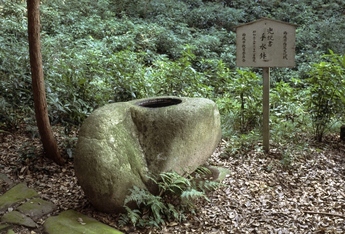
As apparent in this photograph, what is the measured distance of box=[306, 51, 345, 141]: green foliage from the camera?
237 inches

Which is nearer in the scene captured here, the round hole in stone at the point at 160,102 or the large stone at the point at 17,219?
the large stone at the point at 17,219

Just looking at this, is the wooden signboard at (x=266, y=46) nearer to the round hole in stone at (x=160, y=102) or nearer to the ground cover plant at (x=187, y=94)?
the ground cover plant at (x=187, y=94)

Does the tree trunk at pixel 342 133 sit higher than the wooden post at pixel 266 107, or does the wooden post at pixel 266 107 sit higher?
the wooden post at pixel 266 107

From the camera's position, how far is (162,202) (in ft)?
13.4

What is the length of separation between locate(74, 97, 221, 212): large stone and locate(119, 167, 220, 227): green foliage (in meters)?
0.12

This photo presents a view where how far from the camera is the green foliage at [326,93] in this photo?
601cm

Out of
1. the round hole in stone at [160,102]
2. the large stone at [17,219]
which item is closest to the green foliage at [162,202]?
the large stone at [17,219]

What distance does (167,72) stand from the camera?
7301 mm

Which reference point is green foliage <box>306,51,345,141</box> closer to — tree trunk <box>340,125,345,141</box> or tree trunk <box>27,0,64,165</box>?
tree trunk <box>340,125,345,141</box>

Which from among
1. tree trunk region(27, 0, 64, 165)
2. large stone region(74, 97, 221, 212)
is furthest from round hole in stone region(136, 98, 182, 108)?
tree trunk region(27, 0, 64, 165)

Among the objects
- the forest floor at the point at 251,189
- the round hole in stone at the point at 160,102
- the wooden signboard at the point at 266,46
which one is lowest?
the forest floor at the point at 251,189

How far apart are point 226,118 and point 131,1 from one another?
11.2m

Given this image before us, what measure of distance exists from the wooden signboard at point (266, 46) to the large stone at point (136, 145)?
134 centimetres

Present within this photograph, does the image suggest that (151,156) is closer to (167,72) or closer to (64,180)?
(64,180)
